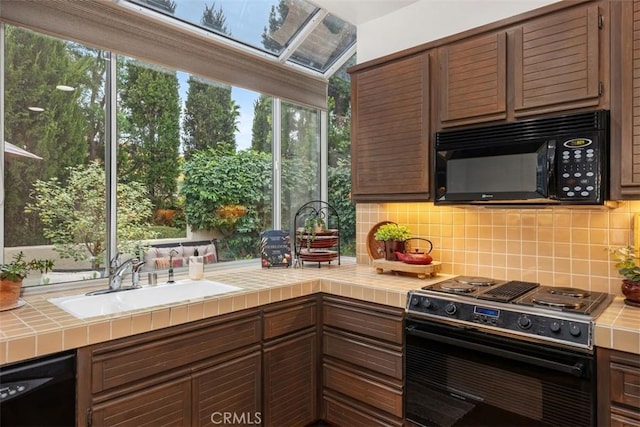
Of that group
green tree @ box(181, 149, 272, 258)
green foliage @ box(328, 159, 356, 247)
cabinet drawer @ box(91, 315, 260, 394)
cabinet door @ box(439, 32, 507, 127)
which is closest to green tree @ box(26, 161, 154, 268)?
green tree @ box(181, 149, 272, 258)

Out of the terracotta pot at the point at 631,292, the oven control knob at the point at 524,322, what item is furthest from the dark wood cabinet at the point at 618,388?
the terracotta pot at the point at 631,292

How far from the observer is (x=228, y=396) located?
189cm

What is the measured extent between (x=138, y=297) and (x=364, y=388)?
4.43 ft

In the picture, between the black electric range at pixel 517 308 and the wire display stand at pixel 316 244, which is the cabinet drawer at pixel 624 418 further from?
the wire display stand at pixel 316 244

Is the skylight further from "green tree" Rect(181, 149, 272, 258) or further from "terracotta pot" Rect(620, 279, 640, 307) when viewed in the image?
"terracotta pot" Rect(620, 279, 640, 307)

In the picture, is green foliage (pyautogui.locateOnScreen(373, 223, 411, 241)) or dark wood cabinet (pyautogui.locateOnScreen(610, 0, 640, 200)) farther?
green foliage (pyautogui.locateOnScreen(373, 223, 411, 241))

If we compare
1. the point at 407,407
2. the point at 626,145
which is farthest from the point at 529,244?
the point at 407,407

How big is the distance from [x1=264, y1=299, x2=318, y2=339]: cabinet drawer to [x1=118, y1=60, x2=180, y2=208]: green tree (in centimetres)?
104

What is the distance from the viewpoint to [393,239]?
2.46 metres

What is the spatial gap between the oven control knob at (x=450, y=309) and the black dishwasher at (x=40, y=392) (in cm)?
158

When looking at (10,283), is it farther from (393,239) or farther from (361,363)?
(393,239)

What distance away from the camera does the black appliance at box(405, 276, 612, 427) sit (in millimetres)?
1506

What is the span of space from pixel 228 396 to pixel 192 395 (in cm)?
20

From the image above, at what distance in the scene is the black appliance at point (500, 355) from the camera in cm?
151
